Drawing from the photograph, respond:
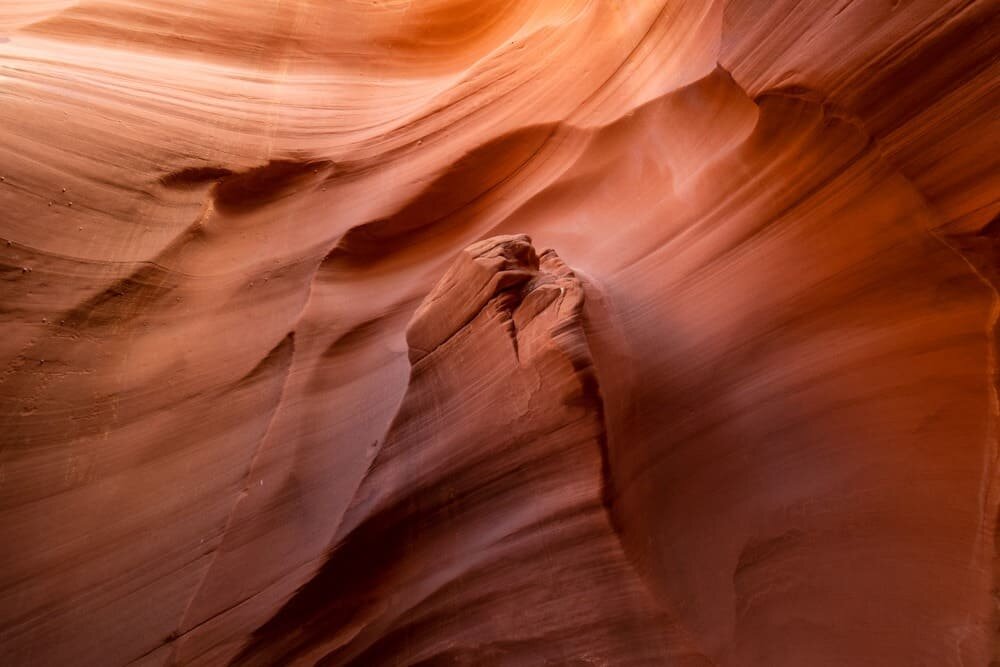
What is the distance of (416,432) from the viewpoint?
216cm

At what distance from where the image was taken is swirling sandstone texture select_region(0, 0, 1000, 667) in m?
1.72

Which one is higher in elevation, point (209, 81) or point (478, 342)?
point (209, 81)

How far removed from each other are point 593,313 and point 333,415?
1090 millimetres

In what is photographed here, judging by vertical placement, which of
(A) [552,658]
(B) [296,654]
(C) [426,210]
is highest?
(C) [426,210]

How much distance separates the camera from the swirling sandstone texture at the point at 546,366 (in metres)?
1.72

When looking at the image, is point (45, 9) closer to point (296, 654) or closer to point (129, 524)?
point (129, 524)

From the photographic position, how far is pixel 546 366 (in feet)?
6.13

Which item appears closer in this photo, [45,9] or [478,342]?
[478,342]

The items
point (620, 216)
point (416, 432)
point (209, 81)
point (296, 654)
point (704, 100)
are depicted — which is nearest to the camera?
point (296, 654)

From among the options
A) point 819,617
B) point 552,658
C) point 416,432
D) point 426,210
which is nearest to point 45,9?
point 426,210

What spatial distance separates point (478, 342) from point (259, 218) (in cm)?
159

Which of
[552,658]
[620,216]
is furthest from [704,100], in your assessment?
[552,658]

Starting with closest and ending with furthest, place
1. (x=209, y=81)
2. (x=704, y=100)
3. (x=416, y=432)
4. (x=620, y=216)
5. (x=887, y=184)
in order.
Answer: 1. (x=887, y=184)
2. (x=416, y=432)
3. (x=704, y=100)
4. (x=620, y=216)
5. (x=209, y=81)

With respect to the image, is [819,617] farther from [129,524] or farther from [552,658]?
[129,524]
